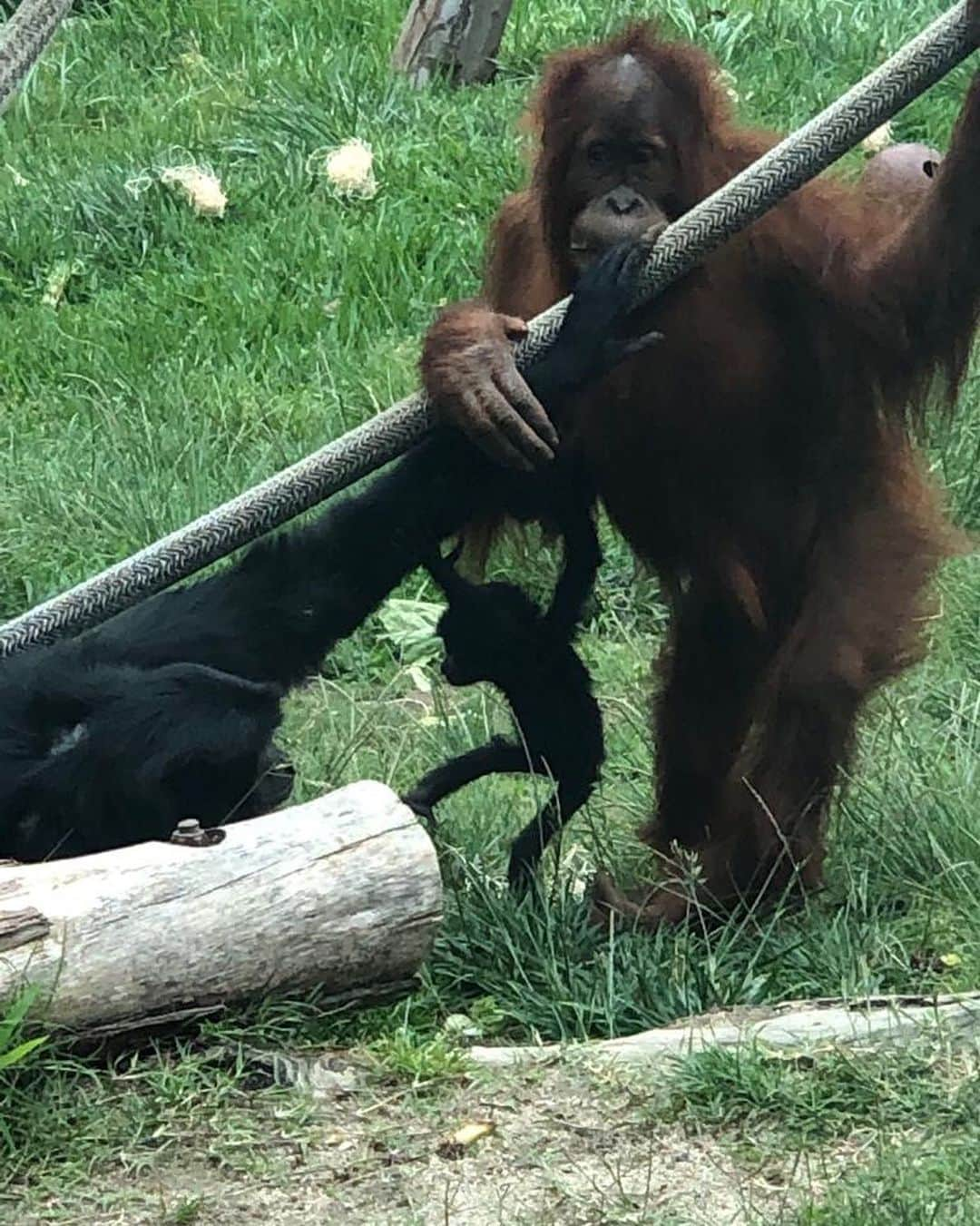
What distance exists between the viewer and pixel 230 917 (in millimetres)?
2686

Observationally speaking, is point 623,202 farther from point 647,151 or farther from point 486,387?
point 486,387

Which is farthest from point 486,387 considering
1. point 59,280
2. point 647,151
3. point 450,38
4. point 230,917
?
point 450,38

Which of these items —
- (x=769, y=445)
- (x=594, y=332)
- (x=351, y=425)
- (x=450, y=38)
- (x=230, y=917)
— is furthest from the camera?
(x=450, y=38)

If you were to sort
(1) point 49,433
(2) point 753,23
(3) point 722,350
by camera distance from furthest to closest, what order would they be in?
(2) point 753,23 → (1) point 49,433 → (3) point 722,350

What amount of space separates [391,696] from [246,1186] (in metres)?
2.43

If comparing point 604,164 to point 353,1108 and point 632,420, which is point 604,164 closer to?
point 632,420

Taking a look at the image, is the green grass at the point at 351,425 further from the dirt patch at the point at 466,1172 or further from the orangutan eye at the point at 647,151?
the orangutan eye at the point at 647,151

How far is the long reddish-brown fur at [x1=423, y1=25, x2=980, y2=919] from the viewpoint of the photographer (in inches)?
131

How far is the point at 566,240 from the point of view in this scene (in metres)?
3.43

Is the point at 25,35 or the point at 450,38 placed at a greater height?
the point at 450,38

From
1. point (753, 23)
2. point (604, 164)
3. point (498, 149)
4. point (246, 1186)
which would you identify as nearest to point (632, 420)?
point (604, 164)

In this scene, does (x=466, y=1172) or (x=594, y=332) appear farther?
(x=594, y=332)

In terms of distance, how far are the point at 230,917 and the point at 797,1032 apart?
A: 0.79m

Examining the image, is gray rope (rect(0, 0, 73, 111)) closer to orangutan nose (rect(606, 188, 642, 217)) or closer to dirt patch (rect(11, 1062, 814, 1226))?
orangutan nose (rect(606, 188, 642, 217))
